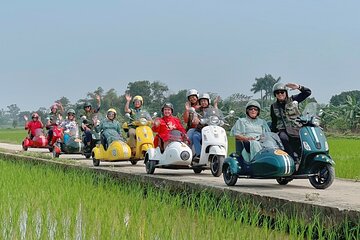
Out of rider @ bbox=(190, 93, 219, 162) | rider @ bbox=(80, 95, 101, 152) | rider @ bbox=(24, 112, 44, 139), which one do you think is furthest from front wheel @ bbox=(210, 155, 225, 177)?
rider @ bbox=(24, 112, 44, 139)

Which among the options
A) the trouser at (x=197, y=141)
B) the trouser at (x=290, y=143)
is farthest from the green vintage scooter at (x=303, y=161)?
the trouser at (x=197, y=141)

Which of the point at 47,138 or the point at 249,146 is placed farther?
the point at 47,138

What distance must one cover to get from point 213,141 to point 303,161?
1.76 meters

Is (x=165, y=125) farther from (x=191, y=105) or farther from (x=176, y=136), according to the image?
(x=191, y=105)

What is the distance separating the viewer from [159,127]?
8008 millimetres

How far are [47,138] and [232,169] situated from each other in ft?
34.1

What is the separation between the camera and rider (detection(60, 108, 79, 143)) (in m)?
12.9

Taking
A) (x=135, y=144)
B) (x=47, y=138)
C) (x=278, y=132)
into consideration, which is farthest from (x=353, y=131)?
(x=278, y=132)

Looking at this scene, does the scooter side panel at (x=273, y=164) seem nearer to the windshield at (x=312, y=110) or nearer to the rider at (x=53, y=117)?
the windshield at (x=312, y=110)

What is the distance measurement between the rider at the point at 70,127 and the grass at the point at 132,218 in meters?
6.31

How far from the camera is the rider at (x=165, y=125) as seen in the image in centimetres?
784

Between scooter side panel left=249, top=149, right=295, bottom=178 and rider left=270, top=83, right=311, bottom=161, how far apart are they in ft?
1.49

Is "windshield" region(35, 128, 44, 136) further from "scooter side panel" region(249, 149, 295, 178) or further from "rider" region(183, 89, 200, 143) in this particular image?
"scooter side panel" region(249, 149, 295, 178)

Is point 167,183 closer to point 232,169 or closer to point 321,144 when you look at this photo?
point 232,169
